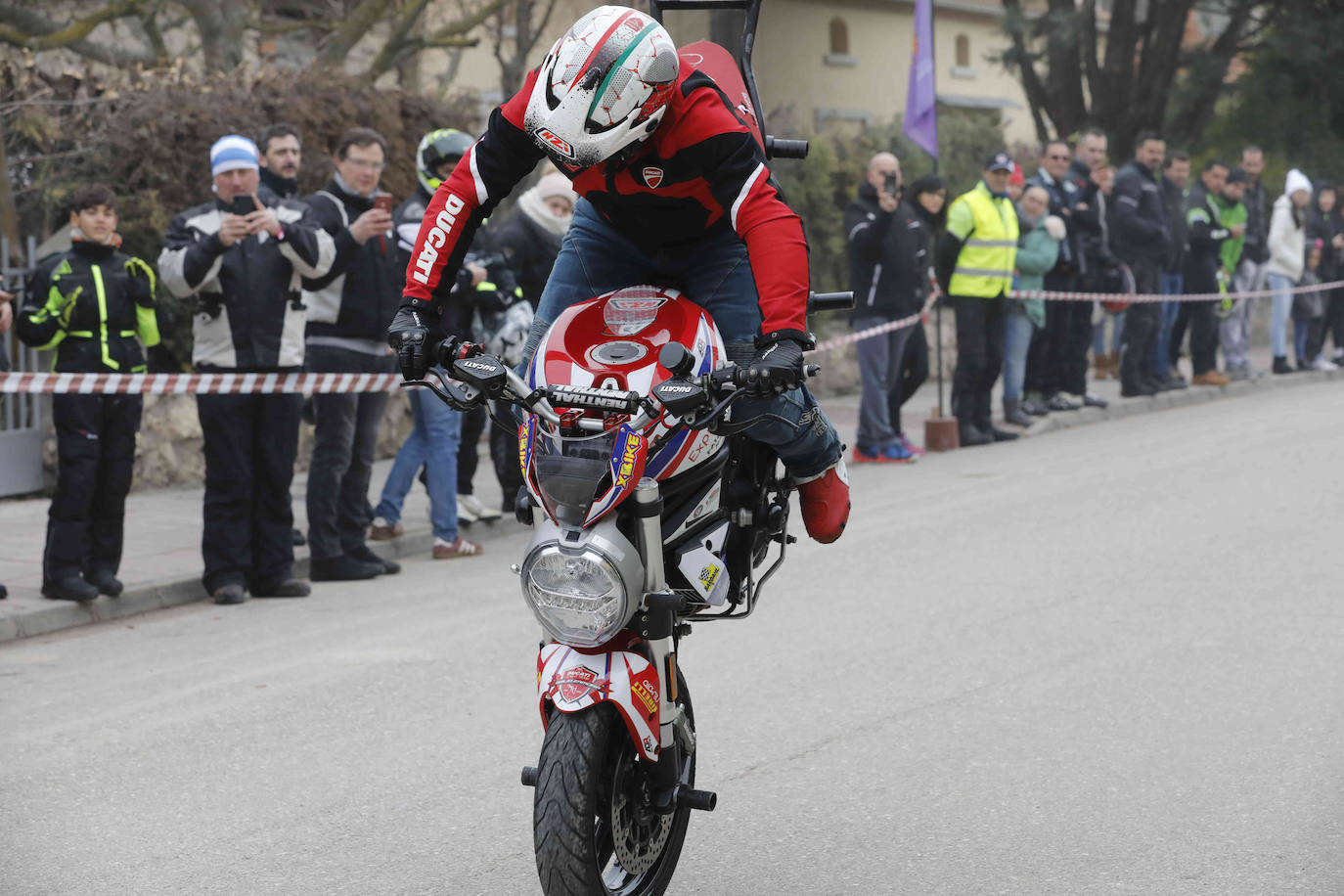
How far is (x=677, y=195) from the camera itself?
4.35 m

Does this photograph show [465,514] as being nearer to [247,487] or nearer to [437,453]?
[437,453]

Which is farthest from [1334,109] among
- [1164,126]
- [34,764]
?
[34,764]

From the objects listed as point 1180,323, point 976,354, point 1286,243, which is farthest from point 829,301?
point 1286,243

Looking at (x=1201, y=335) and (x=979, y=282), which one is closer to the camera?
(x=979, y=282)

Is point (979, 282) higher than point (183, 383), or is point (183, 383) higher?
point (979, 282)

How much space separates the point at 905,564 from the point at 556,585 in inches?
207

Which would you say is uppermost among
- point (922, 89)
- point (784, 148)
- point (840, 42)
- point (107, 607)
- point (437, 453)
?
point (840, 42)

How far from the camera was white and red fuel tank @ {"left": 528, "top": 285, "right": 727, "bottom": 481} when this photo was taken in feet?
13.3

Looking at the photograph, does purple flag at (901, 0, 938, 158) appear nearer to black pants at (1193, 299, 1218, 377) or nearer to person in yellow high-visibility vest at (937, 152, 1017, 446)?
person in yellow high-visibility vest at (937, 152, 1017, 446)

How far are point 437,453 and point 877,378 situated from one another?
4574 millimetres

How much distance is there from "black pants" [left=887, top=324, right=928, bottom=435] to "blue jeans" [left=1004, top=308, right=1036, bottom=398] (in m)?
1.21

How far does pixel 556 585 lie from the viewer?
3.97 metres

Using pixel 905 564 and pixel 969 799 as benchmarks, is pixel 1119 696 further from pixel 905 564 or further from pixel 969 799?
pixel 905 564

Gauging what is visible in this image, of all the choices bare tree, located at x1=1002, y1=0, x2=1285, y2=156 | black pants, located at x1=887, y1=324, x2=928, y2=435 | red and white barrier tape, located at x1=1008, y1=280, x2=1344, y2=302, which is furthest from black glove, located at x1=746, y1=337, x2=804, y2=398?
bare tree, located at x1=1002, y1=0, x2=1285, y2=156
